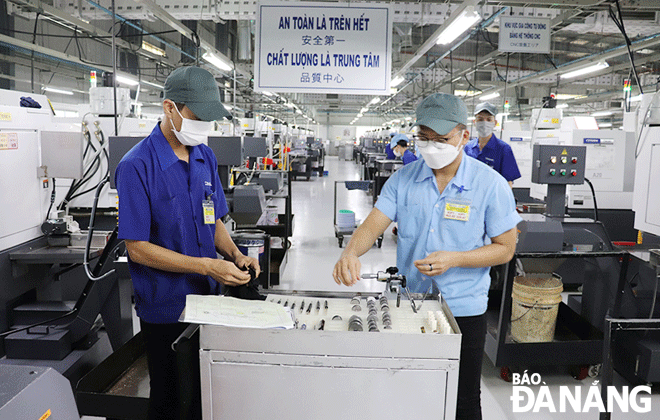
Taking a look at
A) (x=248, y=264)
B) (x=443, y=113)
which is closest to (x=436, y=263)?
(x=443, y=113)

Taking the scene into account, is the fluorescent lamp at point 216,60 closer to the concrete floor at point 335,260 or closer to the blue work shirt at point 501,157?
the concrete floor at point 335,260

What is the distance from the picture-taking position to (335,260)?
6289 millimetres

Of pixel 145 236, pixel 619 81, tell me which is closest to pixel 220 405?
pixel 145 236

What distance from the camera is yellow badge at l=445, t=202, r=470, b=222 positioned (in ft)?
5.74

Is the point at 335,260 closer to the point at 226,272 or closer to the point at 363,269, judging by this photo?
the point at 363,269

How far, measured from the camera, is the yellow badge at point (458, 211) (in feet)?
5.74

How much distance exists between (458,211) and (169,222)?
3.34 feet

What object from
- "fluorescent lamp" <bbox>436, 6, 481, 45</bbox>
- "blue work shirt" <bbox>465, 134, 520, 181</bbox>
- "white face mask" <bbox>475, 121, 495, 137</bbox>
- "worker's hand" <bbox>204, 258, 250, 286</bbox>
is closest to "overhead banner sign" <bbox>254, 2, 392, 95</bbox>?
"fluorescent lamp" <bbox>436, 6, 481, 45</bbox>

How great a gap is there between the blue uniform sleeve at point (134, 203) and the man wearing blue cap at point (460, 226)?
0.67 meters

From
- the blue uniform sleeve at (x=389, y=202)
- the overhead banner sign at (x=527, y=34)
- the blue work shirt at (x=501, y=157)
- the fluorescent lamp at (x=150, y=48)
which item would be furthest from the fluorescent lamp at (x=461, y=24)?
the fluorescent lamp at (x=150, y=48)

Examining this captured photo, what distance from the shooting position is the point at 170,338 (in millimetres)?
1684

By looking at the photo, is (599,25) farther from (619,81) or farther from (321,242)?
(619,81)

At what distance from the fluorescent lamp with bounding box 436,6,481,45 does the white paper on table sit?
3.20m

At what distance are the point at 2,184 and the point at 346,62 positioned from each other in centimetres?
227
